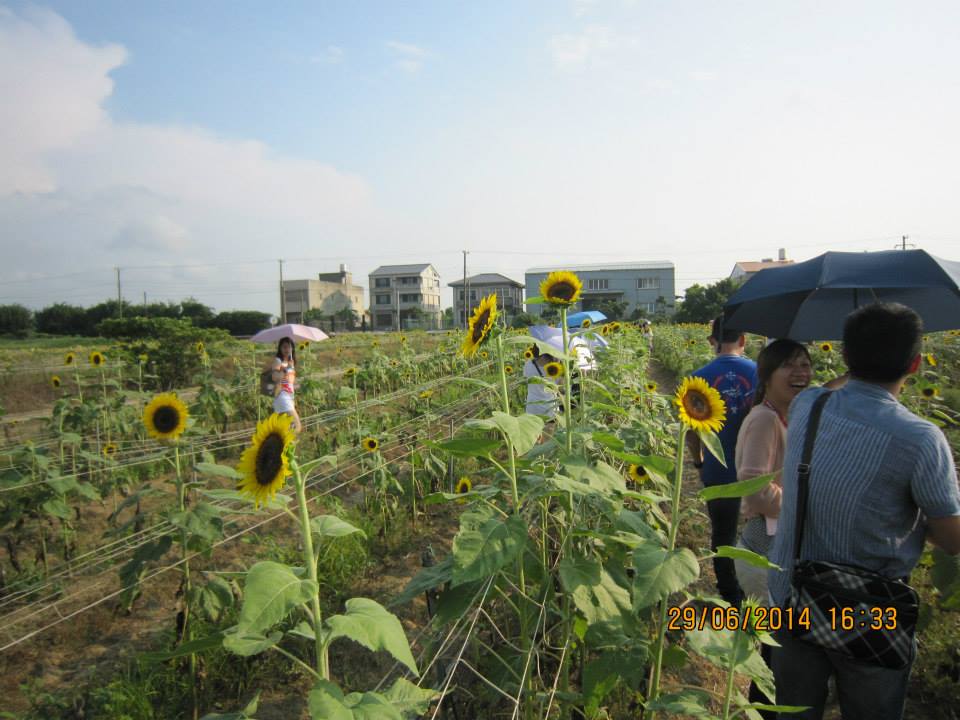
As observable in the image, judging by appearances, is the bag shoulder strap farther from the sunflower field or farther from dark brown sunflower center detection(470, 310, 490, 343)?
dark brown sunflower center detection(470, 310, 490, 343)

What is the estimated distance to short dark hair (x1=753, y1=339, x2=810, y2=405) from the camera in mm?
2240

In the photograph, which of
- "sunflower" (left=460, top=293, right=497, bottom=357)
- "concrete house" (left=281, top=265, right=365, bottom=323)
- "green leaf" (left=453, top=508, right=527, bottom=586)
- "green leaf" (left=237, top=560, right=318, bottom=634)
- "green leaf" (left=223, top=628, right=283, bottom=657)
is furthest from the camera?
"concrete house" (left=281, top=265, right=365, bottom=323)

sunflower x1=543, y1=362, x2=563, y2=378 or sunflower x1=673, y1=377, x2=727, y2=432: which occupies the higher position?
sunflower x1=673, y1=377, x2=727, y2=432

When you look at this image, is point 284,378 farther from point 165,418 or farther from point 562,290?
point 562,290

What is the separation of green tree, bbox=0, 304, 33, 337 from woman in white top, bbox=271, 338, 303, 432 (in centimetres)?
4046

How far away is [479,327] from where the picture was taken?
1.77 meters

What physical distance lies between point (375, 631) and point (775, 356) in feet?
6.30

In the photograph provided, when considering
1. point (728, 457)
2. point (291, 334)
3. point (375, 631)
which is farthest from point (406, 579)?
point (291, 334)

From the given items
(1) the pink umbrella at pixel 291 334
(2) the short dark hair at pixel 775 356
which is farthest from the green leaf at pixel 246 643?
(1) the pink umbrella at pixel 291 334

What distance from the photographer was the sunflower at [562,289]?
186 centimetres

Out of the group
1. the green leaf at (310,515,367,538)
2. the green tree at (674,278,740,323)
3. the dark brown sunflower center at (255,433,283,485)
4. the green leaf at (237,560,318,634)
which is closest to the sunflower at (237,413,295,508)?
the dark brown sunflower center at (255,433,283,485)

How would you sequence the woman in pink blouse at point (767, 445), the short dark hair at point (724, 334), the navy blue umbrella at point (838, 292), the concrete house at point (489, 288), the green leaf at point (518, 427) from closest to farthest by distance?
the green leaf at point (518, 427) < the woman in pink blouse at point (767, 445) < the navy blue umbrella at point (838, 292) < the short dark hair at point (724, 334) < the concrete house at point (489, 288)

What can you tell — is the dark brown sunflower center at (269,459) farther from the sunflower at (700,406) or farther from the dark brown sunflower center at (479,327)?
the sunflower at (700,406)
